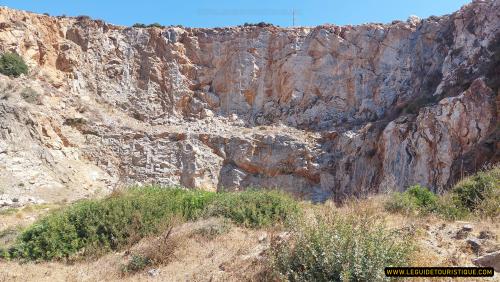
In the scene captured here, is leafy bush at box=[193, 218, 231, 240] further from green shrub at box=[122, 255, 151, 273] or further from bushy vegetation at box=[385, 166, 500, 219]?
bushy vegetation at box=[385, 166, 500, 219]

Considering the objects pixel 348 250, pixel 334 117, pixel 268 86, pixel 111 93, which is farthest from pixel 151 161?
pixel 348 250

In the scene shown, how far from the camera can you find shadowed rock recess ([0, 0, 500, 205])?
63.3ft

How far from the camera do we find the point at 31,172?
1908 cm

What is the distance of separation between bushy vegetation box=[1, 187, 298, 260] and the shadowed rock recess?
34.3ft

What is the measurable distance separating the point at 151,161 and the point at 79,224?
15.9 metres

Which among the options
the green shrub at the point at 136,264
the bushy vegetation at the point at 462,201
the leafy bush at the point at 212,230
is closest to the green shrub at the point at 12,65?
the leafy bush at the point at 212,230

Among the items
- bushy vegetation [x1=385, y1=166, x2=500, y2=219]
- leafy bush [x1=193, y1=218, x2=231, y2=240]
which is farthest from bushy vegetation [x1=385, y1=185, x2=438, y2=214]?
leafy bush [x1=193, y1=218, x2=231, y2=240]

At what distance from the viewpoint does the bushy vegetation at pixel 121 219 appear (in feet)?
26.6

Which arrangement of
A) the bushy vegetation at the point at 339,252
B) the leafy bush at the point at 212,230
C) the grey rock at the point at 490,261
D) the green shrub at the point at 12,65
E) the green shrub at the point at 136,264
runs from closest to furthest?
the bushy vegetation at the point at 339,252 < the grey rock at the point at 490,261 < the green shrub at the point at 136,264 < the leafy bush at the point at 212,230 < the green shrub at the point at 12,65

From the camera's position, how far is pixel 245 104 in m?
27.7

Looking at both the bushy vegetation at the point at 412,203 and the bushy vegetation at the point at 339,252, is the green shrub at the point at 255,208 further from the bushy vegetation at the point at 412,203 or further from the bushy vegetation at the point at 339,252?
the bushy vegetation at the point at 339,252

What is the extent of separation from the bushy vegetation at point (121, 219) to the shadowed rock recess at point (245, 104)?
10.5 meters

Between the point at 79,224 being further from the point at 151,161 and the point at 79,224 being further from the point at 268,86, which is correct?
the point at 268,86

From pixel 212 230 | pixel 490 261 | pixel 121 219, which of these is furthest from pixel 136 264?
pixel 490 261
